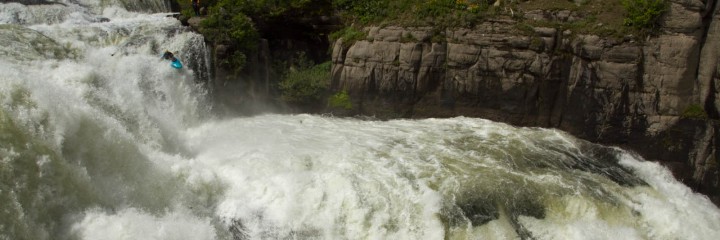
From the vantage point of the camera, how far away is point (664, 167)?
1199 cm

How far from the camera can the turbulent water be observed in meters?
7.08

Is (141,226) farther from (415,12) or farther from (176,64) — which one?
(415,12)

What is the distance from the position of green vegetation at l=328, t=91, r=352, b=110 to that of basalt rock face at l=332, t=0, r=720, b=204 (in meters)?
0.17

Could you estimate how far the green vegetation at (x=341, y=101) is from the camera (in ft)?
46.9

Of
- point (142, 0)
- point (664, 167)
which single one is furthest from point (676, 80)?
point (142, 0)

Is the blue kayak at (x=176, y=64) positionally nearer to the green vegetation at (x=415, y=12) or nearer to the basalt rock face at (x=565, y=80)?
the basalt rock face at (x=565, y=80)

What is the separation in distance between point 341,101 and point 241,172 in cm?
569

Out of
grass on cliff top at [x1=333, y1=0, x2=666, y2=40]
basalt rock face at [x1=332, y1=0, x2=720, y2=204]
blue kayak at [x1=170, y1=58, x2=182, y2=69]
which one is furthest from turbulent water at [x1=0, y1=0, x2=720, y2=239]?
grass on cliff top at [x1=333, y1=0, x2=666, y2=40]

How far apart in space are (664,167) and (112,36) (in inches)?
542

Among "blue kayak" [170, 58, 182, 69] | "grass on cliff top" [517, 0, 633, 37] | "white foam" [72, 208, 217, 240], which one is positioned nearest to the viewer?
"white foam" [72, 208, 217, 240]

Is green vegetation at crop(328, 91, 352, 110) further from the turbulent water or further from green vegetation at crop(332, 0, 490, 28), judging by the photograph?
green vegetation at crop(332, 0, 490, 28)

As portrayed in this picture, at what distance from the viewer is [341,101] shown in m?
14.3

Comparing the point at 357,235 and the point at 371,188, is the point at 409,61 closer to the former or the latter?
the point at 371,188

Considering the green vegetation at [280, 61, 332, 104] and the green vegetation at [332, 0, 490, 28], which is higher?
the green vegetation at [332, 0, 490, 28]
